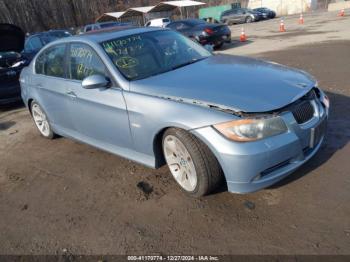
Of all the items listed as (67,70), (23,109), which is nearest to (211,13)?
(23,109)

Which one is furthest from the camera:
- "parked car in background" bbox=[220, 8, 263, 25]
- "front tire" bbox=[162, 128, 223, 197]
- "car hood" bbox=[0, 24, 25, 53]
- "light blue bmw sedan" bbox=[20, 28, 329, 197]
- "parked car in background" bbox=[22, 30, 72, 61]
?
"parked car in background" bbox=[220, 8, 263, 25]

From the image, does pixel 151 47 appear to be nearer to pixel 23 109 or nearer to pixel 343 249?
pixel 343 249

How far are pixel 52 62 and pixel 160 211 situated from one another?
290 cm

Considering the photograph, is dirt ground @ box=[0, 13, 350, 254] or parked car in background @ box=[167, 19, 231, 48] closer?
dirt ground @ box=[0, 13, 350, 254]

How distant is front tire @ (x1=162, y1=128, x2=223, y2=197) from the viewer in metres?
3.18

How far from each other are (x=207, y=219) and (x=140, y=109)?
1.28 metres

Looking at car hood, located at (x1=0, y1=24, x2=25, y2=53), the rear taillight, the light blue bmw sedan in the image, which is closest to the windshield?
the light blue bmw sedan

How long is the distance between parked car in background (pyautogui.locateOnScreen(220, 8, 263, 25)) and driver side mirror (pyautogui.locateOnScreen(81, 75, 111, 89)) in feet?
115

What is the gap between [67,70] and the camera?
15.2ft

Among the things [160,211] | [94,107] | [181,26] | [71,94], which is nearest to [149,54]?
[94,107]

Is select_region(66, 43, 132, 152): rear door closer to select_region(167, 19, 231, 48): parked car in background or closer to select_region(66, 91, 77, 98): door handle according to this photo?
select_region(66, 91, 77, 98): door handle

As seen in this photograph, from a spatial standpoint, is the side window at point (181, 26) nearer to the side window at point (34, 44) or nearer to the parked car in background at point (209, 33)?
the parked car in background at point (209, 33)

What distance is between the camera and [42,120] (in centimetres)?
587

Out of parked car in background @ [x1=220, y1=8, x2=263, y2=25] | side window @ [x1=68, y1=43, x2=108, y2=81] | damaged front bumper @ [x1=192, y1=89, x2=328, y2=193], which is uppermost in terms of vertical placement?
side window @ [x1=68, y1=43, x2=108, y2=81]
